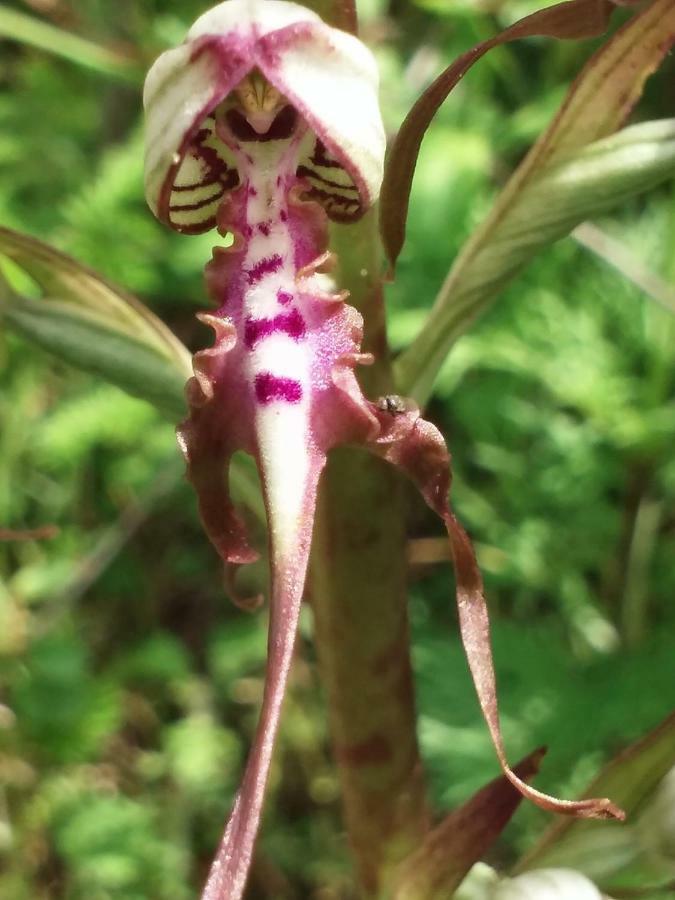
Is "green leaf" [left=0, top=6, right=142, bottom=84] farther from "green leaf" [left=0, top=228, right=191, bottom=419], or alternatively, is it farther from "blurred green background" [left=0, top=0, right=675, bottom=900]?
"green leaf" [left=0, top=228, right=191, bottom=419]

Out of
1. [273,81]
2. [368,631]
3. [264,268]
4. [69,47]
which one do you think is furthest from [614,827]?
[69,47]

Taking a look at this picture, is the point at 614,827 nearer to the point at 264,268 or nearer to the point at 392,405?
the point at 392,405

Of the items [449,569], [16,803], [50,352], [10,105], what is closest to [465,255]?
[50,352]

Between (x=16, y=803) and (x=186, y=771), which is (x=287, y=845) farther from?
(x=16, y=803)

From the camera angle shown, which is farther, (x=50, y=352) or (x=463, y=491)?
(x=463, y=491)

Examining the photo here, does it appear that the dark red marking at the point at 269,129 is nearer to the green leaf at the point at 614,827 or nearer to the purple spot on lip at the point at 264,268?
the purple spot on lip at the point at 264,268

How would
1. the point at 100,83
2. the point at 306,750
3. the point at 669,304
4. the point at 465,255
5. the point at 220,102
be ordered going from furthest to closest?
1. the point at 100,83
2. the point at 306,750
3. the point at 669,304
4. the point at 465,255
5. the point at 220,102

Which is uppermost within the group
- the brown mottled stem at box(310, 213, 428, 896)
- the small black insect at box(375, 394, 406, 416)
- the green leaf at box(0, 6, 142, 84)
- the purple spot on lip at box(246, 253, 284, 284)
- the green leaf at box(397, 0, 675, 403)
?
the green leaf at box(0, 6, 142, 84)

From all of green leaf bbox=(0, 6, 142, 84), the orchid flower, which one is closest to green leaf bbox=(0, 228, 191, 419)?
the orchid flower
